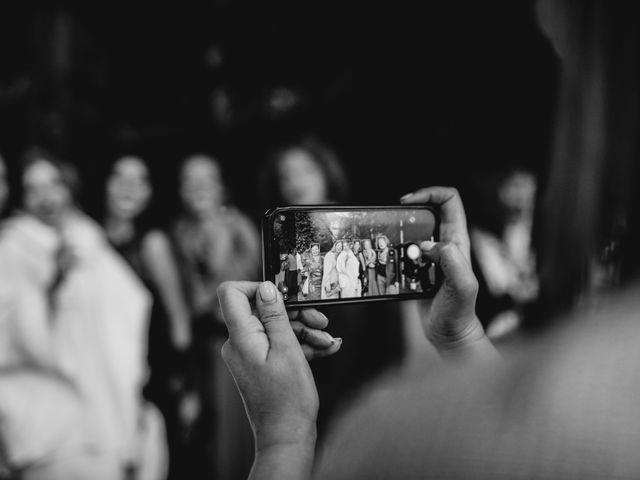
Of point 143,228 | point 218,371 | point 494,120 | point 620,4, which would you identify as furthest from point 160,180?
point 620,4

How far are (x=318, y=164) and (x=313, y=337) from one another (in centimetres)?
90

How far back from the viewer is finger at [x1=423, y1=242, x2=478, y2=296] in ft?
1.71

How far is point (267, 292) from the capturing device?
444 millimetres

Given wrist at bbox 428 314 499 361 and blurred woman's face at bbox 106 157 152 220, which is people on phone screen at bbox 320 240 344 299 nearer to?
wrist at bbox 428 314 499 361

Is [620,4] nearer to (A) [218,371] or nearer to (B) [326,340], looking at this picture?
(B) [326,340]

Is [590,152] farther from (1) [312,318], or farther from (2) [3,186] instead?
(2) [3,186]

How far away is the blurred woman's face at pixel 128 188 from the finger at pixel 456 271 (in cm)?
113

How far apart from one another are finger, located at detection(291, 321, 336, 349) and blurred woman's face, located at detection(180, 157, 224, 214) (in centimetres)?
105

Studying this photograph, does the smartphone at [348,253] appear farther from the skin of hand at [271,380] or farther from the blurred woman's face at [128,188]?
the blurred woman's face at [128,188]

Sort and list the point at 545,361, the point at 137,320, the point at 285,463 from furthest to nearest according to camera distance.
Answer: the point at 137,320 < the point at 285,463 < the point at 545,361

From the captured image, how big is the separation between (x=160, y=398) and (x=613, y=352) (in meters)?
1.39

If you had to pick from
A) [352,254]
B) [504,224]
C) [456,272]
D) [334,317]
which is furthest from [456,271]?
[504,224]

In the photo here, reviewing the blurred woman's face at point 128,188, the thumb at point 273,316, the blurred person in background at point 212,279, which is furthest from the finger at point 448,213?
the blurred woman's face at point 128,188

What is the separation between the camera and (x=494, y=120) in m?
1.53
